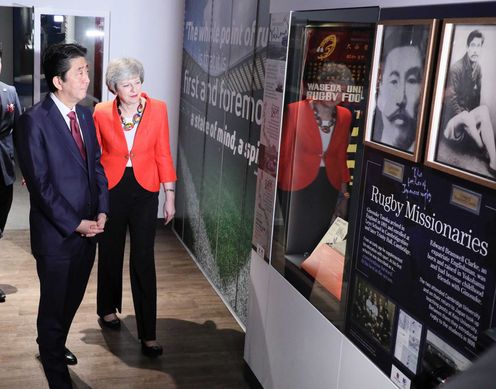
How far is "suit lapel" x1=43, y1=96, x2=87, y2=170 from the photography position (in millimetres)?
2928

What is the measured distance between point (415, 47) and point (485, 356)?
1.71m

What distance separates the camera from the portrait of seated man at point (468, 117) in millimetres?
1572

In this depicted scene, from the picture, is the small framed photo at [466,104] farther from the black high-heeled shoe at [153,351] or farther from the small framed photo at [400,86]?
the black high-heeled shoe at [153,351]

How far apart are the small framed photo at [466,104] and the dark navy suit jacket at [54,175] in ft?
5.74

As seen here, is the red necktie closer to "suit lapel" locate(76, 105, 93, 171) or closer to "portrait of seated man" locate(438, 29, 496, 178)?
"suit lapel" locate(76, 105, 93, 171)

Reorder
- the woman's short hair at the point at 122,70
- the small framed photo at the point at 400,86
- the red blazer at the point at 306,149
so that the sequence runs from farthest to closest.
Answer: the woman's short hair at the point at 122,70
the red blazer at the point at 306,149
the small framed photo at the point at 400,86

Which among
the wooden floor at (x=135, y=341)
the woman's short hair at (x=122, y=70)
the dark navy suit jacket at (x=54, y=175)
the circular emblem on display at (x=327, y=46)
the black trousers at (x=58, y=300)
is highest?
the circular emblem on display at (x=327, y=46)

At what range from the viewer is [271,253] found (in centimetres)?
317

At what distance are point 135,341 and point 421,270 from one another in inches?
99.4

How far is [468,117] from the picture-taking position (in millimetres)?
1640

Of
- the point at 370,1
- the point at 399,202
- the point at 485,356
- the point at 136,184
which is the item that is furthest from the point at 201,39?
the point at 485,356

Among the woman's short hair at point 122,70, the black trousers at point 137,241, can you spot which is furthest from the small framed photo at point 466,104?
the black trousers at point 137,241

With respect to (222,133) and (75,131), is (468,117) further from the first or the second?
(222,133)

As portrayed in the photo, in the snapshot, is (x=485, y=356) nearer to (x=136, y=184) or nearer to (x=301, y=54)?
(x=301, y=54)
